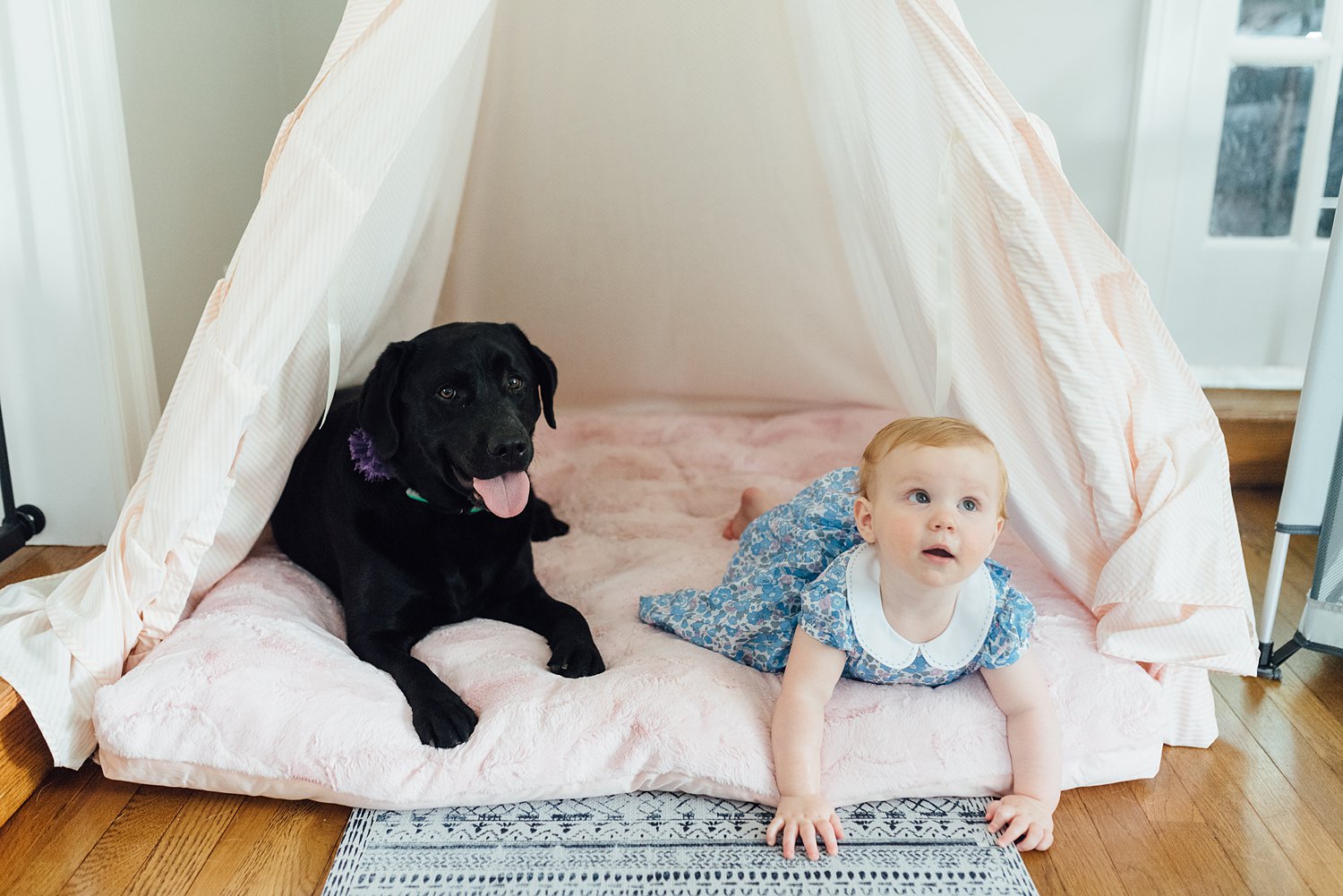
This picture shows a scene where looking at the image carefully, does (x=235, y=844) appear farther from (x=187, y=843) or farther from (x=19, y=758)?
(x=19, y=758)

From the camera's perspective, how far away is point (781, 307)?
109 inches

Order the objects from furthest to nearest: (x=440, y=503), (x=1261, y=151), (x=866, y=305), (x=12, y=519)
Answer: (x=1261, y=151) → (x=866, y=305) → (x=12, y=519) → (x=440, y=503)

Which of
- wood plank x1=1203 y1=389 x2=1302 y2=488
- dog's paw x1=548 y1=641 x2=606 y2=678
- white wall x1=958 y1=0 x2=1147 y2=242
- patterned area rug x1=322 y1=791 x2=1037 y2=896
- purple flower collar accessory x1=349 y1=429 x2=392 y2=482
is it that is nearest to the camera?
patterned area rug x1=322 y1=791 x2=1037 y2=896

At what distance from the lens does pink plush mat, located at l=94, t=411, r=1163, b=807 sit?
1.49m

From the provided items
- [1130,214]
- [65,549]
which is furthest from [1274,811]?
[65,549]

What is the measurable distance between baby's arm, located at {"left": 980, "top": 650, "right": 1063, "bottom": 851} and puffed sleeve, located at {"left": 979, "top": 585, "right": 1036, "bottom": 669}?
0.02 m

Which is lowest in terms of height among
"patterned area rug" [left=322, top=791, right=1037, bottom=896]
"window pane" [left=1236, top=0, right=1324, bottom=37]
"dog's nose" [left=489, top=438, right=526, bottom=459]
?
"patterned area rug" [left=322, top=791, right=1037, bottom=896]

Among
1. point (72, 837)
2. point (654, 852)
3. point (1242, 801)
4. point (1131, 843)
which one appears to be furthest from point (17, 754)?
point (1242, 801)

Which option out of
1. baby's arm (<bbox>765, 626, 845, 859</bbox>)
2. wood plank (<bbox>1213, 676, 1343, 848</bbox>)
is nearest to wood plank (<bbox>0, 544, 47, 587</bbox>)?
baby's arm (<bbox>765, 626, 845, 859</bbox>)

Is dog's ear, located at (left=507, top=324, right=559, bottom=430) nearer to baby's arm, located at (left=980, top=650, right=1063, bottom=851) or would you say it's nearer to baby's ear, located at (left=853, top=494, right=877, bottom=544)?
baby's ear, located at (left=853, top=494, right=877, bottom=544)

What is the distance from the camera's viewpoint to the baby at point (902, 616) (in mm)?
1409

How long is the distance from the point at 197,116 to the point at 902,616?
2081mm

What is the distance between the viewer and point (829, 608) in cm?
152

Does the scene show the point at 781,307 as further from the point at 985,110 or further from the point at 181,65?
the point at 181,65
